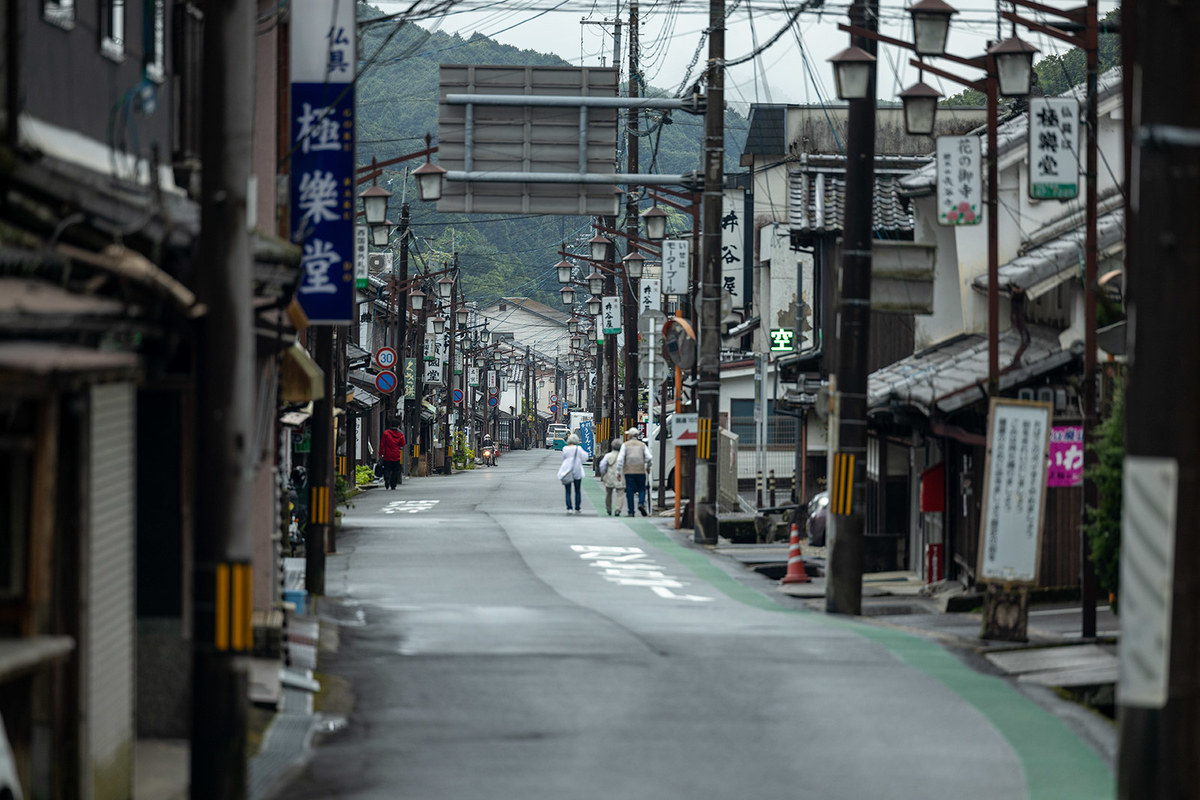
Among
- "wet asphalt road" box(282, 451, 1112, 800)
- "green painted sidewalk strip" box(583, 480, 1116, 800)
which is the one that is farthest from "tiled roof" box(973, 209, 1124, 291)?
"wet asphalt road" box(282, 451, 1112, 800)

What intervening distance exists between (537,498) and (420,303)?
51.1ft

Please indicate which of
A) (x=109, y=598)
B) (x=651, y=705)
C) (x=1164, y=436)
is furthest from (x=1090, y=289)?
(x=109, y=598)

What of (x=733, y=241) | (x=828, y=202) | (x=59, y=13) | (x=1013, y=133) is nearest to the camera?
(x=59, y=13)

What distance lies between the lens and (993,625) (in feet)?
52.7

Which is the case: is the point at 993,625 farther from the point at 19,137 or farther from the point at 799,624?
the point at 19,137

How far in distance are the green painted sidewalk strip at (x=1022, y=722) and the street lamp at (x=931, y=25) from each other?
23.2ft

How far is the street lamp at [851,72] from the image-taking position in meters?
17.7

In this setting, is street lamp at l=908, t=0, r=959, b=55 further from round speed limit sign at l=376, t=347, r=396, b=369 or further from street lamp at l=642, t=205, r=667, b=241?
round speed limit sign at l=376, t=347, r=396, b=369

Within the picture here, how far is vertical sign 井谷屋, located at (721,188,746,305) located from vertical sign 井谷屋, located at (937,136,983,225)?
31242 mm

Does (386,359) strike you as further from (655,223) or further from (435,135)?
(435,135)

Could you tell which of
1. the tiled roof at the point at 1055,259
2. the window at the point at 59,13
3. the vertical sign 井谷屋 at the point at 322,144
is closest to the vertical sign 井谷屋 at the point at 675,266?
the tiled roof at the point at 1055,259

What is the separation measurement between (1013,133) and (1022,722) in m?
16.4

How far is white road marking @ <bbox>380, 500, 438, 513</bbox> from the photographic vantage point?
36125mm

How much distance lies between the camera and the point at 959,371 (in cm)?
2172
